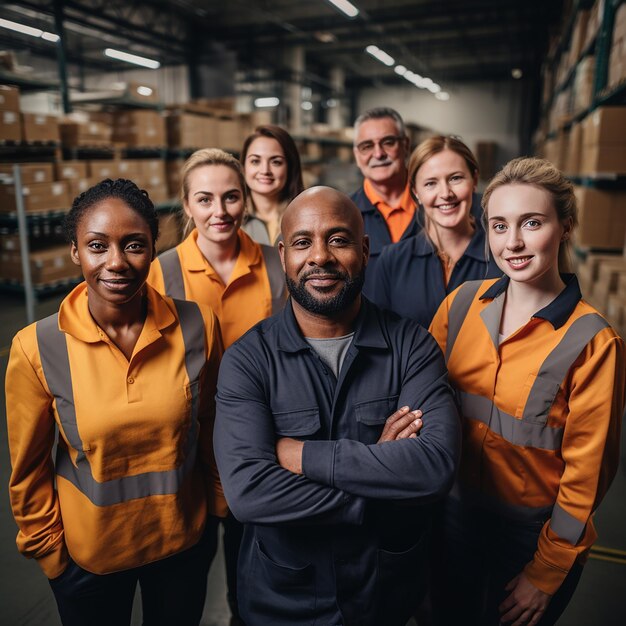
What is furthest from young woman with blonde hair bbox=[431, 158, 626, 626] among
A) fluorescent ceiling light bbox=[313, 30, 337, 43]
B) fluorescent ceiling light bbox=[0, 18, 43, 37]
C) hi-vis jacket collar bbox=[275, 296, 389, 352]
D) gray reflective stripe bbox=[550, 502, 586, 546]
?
fluorescent ceiling light bbox=[313, 30, 337, 43]

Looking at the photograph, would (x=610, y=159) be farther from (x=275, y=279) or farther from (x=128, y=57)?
(x=128, y=57)

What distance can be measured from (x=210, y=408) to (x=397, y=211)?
72.2 inches

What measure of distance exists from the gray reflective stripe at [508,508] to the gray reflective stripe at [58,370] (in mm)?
1231

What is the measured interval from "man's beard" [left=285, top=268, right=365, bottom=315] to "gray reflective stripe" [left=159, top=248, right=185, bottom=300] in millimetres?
818

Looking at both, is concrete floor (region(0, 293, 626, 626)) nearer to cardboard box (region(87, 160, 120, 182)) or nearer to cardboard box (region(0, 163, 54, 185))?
cardboard box (region(0, 163, 54, 185))

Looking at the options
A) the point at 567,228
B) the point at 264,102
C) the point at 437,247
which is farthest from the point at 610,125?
the point at 264,102

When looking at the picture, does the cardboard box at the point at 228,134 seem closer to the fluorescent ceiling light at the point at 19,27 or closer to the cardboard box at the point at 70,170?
the cardboard box at the point at 70,170

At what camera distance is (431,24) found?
14789 millimetres

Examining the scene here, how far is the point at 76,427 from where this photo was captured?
1.45 m

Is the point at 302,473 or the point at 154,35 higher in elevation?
the point at 154,35

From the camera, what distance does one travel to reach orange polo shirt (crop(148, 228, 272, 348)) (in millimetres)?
2172

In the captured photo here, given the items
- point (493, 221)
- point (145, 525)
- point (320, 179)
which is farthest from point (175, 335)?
point (320, 179)

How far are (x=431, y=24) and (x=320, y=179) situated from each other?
6.38 metres

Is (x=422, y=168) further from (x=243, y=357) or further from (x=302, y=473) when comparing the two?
(x=302, y=473)
